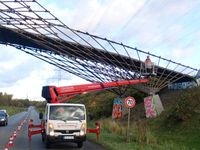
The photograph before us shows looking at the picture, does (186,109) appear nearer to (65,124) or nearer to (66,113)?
(66,113)

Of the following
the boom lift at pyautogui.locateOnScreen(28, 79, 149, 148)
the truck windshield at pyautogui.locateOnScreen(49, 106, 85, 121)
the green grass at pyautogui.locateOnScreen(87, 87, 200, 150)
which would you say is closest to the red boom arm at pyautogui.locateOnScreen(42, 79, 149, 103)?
the green grass at pyautogui.locateOnScreen(87, 87, 200, 150)

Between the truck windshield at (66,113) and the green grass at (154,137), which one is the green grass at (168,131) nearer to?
the green grass at (154,137)

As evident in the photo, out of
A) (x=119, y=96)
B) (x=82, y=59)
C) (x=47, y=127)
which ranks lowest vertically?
(x=47, y=127)

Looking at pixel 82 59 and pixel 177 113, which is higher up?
pixel 82 59

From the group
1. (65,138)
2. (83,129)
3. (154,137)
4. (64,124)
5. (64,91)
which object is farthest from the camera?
(64,91)

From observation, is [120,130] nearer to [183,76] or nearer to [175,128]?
[175,128]

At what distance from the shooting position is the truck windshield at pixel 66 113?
68.2 ft

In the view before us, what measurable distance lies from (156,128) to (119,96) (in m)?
11.9

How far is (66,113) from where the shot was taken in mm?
20906

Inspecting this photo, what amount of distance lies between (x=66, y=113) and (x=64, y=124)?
0.65m

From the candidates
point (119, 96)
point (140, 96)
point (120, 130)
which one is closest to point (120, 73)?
point (119, 96)

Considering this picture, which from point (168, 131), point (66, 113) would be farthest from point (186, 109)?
point (66, 113)

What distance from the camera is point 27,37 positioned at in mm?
34969

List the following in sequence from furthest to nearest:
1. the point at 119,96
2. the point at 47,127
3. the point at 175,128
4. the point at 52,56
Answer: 1. the point at 119,96
2. the point at 52,56
3. the point at 175,128
4. the point at 47,127
